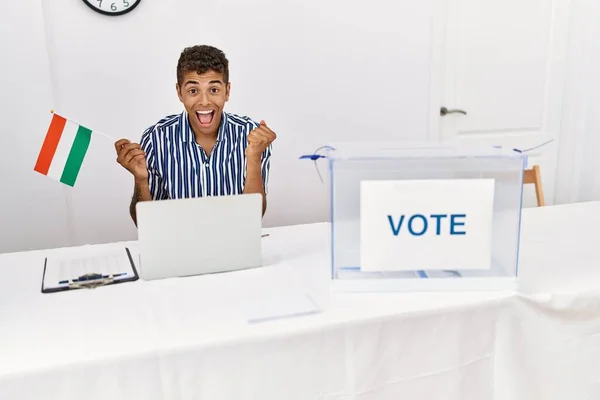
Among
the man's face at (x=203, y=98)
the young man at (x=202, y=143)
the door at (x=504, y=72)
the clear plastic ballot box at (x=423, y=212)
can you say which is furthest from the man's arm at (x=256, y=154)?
the door at (x=504, y=72)

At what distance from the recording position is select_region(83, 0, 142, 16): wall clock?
2361 millimetres

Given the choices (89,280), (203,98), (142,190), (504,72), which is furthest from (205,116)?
(504,72)

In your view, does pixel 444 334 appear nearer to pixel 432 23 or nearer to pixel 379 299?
pixel 379 299

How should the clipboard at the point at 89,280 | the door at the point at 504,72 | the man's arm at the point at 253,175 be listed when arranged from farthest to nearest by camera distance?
the door at the point at 504,72 → the man's arm at the point at 253,175 → the clipboard at the point at 89,280

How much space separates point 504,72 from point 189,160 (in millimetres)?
2157

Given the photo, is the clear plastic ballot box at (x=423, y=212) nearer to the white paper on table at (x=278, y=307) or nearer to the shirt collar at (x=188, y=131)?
the white paper on table at (x=278, y=307)

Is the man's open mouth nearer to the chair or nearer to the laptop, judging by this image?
the laptop

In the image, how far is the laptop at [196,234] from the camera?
Answer: 1.24 meters

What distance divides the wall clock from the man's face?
891 mm

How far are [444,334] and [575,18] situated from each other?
2814mm

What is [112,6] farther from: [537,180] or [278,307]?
[537,180]

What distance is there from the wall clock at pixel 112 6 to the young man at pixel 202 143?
2.76ft

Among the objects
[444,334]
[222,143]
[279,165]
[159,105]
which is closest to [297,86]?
[279,165]

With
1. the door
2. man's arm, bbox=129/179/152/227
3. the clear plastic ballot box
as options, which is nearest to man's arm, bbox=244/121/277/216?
man's arm, bbox=129/179/152/227
